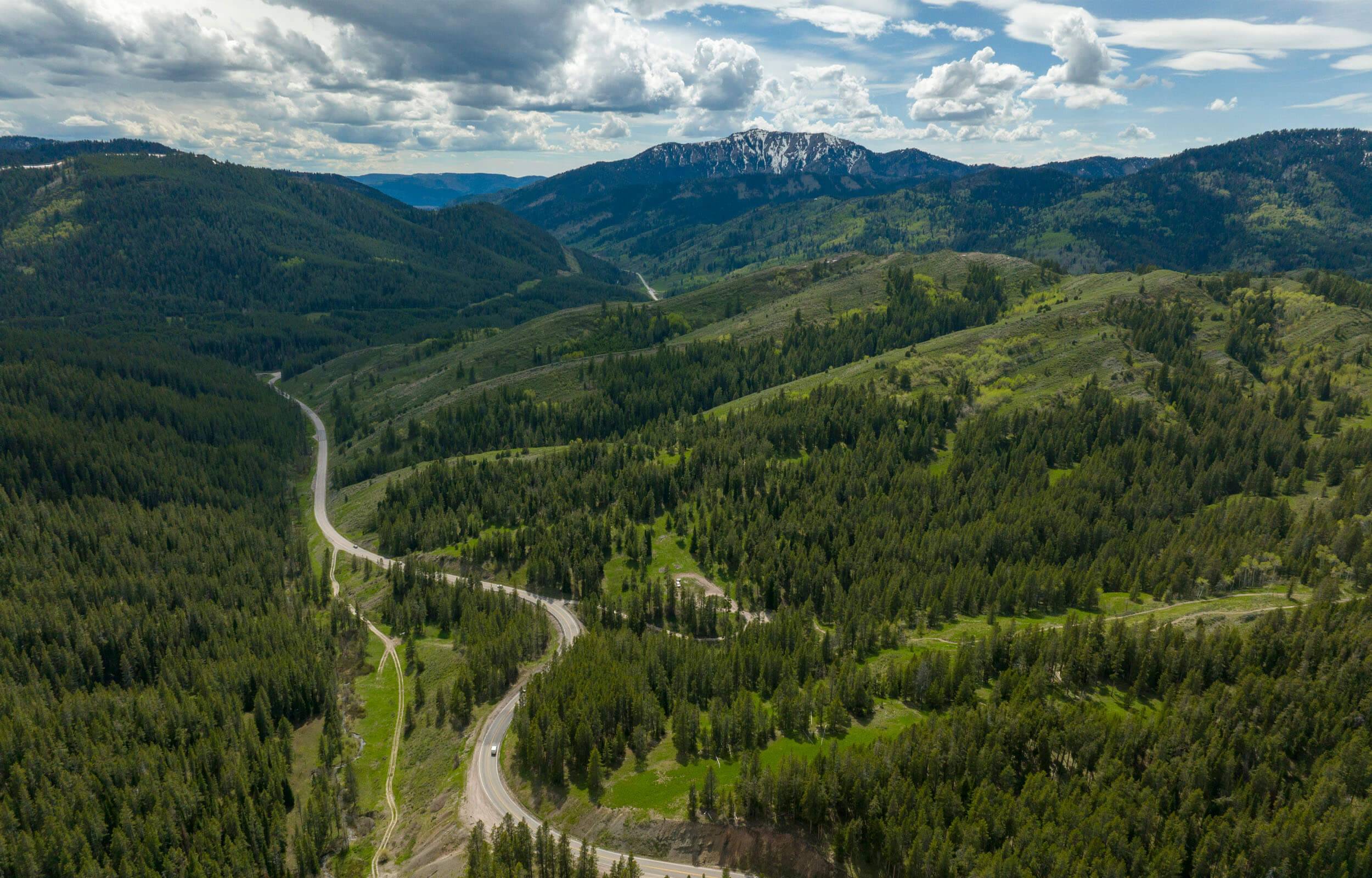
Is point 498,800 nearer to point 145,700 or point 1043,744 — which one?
point 145,700

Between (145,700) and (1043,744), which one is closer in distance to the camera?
(1043,744)

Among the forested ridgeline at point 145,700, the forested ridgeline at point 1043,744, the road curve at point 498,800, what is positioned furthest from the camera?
the forested ridgeline at point 145,700

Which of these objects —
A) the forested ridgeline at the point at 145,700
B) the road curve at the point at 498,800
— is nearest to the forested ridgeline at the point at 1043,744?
the road curve at the point at 498,800

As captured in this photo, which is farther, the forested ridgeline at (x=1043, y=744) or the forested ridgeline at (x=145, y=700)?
the forested ridgeline at (x=145, y=700)

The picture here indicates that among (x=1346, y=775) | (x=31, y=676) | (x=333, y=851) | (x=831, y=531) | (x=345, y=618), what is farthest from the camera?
(x=831, y=531)

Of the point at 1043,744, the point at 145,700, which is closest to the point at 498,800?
the point at 145,700

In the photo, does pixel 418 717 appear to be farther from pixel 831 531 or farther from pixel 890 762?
pixel 831 531

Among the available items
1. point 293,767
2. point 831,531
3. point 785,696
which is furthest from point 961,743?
point 293,767

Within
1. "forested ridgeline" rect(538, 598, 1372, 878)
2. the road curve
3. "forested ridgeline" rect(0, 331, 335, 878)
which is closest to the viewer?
"forested ridgeline" rect(538, 598, 1372, 878)

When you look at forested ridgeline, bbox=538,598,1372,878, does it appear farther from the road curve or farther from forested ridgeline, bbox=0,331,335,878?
forested ridgeline, bbox=0,331,335,878

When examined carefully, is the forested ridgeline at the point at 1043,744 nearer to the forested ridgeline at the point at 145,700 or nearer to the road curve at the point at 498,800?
the road curve at the point at 498,800

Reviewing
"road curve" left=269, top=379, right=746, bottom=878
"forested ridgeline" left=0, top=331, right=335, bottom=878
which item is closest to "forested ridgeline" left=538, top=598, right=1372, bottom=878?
"road curve" left=269, top=379, right=746, bottom=878
